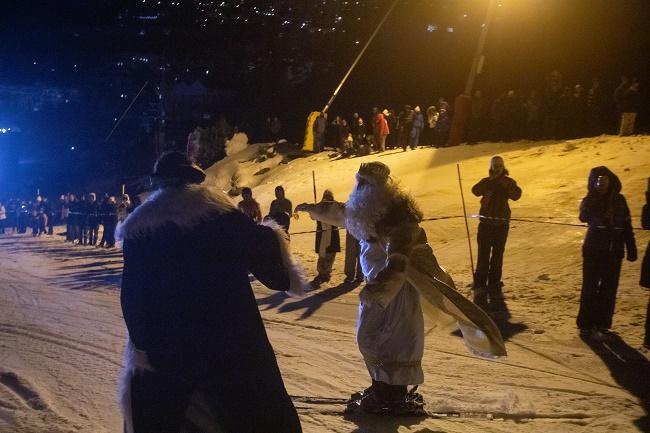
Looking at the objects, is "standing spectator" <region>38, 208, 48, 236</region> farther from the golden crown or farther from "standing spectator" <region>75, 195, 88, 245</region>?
the golden crown

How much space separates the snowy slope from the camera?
5379mm

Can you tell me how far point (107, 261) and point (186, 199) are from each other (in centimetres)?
1502

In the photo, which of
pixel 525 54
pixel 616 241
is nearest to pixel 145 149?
pixel 525 54

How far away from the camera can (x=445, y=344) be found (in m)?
7.71

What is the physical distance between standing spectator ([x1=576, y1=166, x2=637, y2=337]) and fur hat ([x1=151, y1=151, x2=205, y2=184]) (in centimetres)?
590

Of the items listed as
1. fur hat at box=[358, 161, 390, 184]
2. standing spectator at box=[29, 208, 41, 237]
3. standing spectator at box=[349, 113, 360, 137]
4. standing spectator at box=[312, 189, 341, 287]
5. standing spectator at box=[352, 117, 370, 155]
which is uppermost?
standing spectator at box=[349, 113, 360, 137]

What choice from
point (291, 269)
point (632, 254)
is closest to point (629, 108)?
point (632, 254)

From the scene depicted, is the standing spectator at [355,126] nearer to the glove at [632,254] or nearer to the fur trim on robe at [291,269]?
the glove at [632,254]

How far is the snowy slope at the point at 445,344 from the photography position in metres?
5.38

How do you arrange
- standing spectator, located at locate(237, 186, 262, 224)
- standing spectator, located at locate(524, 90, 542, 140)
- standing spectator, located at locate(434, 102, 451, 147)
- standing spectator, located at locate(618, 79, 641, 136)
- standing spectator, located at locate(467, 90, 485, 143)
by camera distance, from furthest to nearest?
1. standing spectator, located at locate(434, 102, 451, 147)
2. standing spectator, located at locate(467, 90, 485, 143)
3. standing spectator, located at locate(524, 90, 542, 140)
4. standing spectator, located at locate(618, 79, 641, 136)
5. standing spectator, located at locate(237, 186, 262, 224)

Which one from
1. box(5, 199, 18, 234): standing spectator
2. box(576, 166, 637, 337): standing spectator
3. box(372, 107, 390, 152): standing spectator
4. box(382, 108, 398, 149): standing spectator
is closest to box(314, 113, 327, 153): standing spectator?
box(382, 108, 398, 149): standing spectator

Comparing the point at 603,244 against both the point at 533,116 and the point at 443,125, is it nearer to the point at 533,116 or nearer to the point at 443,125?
the point at 533,116

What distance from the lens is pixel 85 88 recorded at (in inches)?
1977

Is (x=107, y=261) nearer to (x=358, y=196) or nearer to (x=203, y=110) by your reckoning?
(x=358, y=196)
